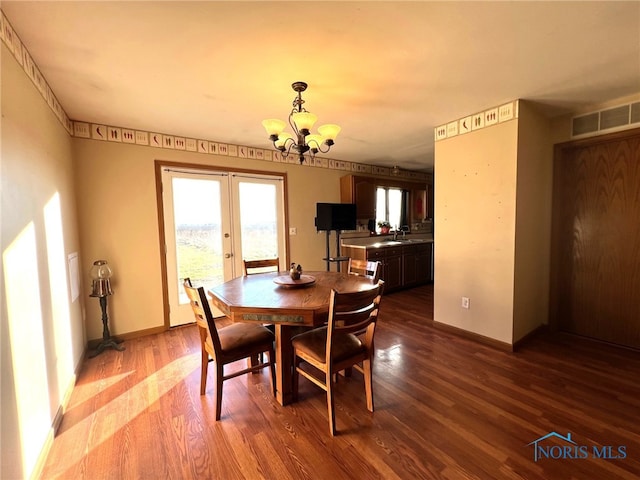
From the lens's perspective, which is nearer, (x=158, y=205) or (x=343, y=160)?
(x=158, y=205)

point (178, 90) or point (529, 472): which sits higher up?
point (178, 90)

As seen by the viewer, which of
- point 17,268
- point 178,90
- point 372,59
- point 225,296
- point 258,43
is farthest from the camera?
point 178,90

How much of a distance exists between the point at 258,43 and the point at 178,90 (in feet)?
3.02

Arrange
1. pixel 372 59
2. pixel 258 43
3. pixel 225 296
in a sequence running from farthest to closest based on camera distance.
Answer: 1. pixel 225 296
2. pixel 372 59
3. pixel 258 43

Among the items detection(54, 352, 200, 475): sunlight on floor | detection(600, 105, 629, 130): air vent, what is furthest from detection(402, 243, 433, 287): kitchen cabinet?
detection(54, 352, 200, 475): sunlight on floor

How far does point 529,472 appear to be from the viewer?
1396mm

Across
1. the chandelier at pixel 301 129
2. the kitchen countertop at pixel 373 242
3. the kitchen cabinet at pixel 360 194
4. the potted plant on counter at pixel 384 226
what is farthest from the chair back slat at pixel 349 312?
the potted plant on counter at pixel 384 226

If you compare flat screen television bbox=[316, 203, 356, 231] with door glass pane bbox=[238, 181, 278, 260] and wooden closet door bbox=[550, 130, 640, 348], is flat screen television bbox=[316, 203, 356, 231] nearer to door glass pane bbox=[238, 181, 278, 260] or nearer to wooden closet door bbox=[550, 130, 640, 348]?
door glass pane bbox=[238, 181, 278, 260]

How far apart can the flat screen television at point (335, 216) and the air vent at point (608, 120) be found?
270 cm

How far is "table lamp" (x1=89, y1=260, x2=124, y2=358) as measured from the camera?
2725mm

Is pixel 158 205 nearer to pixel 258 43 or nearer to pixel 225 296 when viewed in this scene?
pixel 225 296

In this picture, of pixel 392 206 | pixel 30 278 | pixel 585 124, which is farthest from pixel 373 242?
pixel 30 278

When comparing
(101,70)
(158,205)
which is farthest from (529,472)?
(158,205)

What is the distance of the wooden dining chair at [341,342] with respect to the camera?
162cm
